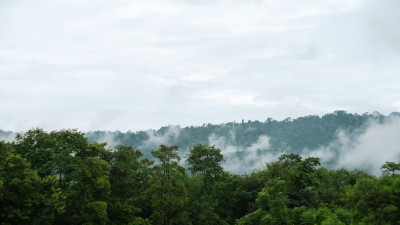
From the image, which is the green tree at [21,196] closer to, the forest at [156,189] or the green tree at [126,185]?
the forest at [156,189]

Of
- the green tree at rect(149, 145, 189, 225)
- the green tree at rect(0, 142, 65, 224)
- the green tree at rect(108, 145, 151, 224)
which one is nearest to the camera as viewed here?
the green tree at rect(0, 142, 65, 224)

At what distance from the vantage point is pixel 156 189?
48281mm

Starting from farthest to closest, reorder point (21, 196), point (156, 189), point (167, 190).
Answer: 1. point (167, 190)
2. point (156, 189)
3. point (21, 196)

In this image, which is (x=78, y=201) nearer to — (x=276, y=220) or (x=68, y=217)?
(x=68, y=217)

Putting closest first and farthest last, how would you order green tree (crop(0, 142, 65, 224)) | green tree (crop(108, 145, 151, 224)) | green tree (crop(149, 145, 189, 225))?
green tree (crop(0, 142, 65, 224)), green tree (crop(108, 145, 151, 224)), green tree (crop(149, 145, 189, 225))

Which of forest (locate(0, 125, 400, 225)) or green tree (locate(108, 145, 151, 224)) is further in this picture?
green tree (locate(108, 145, 151, 224))

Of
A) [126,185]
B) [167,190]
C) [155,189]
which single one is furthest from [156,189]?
[126,185]

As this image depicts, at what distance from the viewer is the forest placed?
32.6 m

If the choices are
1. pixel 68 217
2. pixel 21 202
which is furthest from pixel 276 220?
pixel 21 202

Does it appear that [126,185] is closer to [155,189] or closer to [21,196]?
[155,189]

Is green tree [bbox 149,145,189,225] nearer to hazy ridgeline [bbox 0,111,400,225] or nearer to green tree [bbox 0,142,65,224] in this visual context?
hazy ridgeline [bbox 0,111,400,225]

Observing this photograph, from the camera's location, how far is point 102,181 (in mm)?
41406

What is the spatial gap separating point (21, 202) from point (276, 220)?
27.2 meters

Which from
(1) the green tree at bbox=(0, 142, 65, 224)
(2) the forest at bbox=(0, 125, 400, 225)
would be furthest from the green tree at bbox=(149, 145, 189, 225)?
(1) the green tree at bbox=(0, 142, 65, 224)
